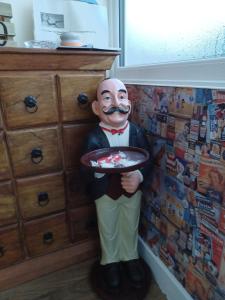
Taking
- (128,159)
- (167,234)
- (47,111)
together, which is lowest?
(167,234)

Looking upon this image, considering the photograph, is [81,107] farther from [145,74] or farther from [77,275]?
[77,275]

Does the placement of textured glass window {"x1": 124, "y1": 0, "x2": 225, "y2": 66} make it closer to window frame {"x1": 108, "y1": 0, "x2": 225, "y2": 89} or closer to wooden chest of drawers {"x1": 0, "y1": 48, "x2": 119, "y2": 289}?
window frame {"x1": 108, "y1": 0, "x2": 225, "y2": 89}

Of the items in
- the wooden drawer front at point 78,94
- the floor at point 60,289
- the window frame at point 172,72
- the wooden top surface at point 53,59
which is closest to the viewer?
the window frame at point 172,72

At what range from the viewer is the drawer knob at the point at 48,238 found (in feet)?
3.66

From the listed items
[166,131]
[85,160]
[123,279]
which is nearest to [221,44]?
[166,131]

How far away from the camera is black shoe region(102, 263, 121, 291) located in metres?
1.06

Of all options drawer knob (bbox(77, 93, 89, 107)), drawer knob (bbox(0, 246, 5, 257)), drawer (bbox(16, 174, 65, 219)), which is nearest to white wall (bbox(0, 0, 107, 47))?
drawer knob (bbox(77, 93, 89, 107))

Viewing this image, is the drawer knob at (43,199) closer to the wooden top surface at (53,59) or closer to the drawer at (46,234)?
the drawer at (46,234)

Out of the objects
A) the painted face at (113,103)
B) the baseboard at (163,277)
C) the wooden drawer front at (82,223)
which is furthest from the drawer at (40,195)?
the baseboard at (163,277)

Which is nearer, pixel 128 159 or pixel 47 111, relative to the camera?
pixel 128 159

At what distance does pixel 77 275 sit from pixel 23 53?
3.44 feet

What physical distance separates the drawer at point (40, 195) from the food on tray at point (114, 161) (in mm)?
294

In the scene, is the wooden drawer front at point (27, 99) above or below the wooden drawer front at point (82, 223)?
above

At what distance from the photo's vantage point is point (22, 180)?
993 mm
